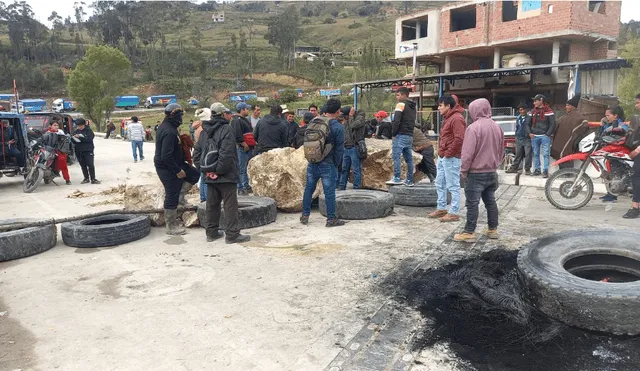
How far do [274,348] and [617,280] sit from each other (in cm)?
325

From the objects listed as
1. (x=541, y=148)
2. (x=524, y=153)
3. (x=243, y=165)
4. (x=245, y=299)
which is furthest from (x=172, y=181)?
(x=524, y=153)

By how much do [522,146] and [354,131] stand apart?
14.7 feet

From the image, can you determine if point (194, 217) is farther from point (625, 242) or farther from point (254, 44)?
point (254, 44)

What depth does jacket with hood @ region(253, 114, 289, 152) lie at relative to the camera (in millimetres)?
8953

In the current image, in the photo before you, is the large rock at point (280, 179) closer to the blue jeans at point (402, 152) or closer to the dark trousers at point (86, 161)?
the blue jeans at point (402, 152)

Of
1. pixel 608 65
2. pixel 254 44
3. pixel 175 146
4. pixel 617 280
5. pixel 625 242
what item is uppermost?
pixel 254 44

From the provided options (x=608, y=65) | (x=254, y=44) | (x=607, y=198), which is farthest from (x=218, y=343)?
(x=254, y=44)

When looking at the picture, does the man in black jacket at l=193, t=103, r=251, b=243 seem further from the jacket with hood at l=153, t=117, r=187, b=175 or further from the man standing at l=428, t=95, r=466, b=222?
the man standing at l=428, t=95, r=466, b=222

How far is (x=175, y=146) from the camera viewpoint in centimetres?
605

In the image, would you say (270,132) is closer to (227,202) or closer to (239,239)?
(227,202)

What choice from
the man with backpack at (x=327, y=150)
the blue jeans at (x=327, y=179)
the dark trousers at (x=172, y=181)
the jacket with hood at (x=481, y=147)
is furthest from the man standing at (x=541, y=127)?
the dark trousers at (x=172, y=181)

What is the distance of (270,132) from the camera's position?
29.4 ft

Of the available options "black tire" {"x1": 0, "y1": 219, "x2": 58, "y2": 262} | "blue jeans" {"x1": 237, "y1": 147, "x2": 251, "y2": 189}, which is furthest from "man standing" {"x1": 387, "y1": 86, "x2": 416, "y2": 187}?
"black tire" {"x1": 0, "y1": 219, "x2": 58, "y2": 262}

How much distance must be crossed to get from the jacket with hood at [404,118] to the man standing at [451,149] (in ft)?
4.21
